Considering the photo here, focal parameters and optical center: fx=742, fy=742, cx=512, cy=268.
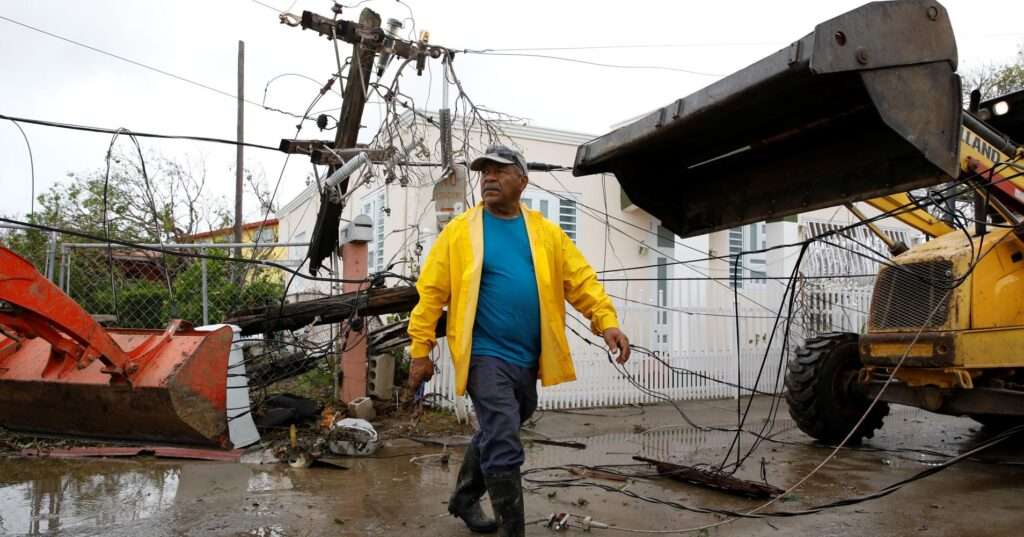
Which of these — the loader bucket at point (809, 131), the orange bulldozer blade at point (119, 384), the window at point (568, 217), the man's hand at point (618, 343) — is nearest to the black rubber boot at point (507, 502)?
the man's hand at point (618, 343)

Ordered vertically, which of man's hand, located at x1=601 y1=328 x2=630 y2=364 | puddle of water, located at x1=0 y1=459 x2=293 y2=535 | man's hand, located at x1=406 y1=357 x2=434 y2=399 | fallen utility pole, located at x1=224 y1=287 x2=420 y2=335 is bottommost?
puddle of water, located at x1=0 y1=459 x2=293 y2=535

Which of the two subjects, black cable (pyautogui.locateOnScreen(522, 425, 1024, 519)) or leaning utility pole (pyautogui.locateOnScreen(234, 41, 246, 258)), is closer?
black cable (pyautogui.locateOnScreen(522, 425, 1024, 519))

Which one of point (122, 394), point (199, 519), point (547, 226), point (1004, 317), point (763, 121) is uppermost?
point (763, 121)

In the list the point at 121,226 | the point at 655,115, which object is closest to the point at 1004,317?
the point at 655,115

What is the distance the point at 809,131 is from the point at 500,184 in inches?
64.1

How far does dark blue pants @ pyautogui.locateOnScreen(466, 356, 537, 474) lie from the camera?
132 inches

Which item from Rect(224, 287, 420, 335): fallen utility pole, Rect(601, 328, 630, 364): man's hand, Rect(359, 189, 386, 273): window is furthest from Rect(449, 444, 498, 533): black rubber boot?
Rect(359, 189, 386, 273): window

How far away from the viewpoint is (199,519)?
407cm

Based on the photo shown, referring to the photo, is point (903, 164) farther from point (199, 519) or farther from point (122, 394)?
point (122, 394)

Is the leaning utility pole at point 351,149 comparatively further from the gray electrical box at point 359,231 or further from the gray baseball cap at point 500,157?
the gray baseball cap at point 500,157

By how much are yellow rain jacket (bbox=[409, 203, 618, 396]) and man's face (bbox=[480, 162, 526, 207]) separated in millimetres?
115

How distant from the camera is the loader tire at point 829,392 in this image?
6.56 metres

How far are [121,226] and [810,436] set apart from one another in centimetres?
1898

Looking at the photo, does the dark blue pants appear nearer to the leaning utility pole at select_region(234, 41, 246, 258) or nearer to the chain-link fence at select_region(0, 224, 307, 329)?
the chain-link fence at select_region(0, 224, 307, 329)
